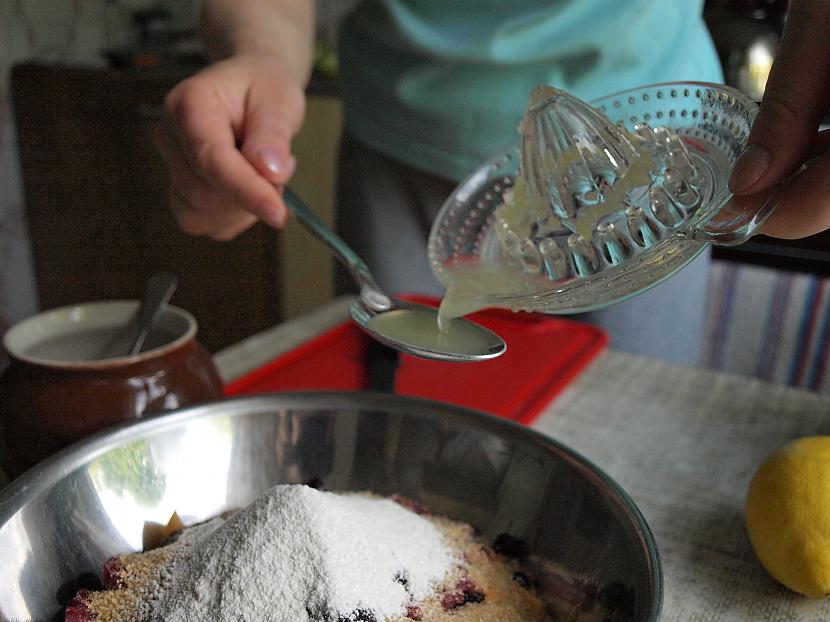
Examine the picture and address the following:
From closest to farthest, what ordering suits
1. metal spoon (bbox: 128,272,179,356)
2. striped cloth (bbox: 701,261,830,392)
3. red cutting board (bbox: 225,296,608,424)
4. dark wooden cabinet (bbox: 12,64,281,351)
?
1. metal spoon (bbox: 128,272,179,356)
2. red cutting board (bbox: 225,296,608,424)
3. striped cloth (bbox: 701,261,830,392)
4. dark wooden cabinet (bbox: 12,64,281,351)

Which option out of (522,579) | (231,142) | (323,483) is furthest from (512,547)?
(231,142)

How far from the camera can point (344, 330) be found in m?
0.81

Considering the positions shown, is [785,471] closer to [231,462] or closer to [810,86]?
[810,86]

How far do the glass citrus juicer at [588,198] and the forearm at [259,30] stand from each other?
28 cm

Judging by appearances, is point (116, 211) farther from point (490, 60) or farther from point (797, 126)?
point (797, 126)

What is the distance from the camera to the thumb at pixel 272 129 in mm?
562

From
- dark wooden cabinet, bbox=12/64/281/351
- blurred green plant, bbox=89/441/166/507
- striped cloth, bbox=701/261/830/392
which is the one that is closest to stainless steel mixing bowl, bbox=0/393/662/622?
blurred green plant, bbox=89/441/166/507

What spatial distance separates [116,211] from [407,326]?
1583mm

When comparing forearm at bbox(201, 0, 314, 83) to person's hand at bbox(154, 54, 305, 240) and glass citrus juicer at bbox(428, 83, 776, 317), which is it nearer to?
person's hand at bbox(154, 54, 305, 240)

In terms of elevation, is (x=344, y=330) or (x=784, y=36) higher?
(x=784, y=36)

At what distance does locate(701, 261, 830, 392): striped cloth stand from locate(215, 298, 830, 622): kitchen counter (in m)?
0.56

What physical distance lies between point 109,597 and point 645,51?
667 mm

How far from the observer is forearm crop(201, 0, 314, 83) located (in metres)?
0.73

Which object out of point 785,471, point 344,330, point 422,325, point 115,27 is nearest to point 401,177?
point 344,330
